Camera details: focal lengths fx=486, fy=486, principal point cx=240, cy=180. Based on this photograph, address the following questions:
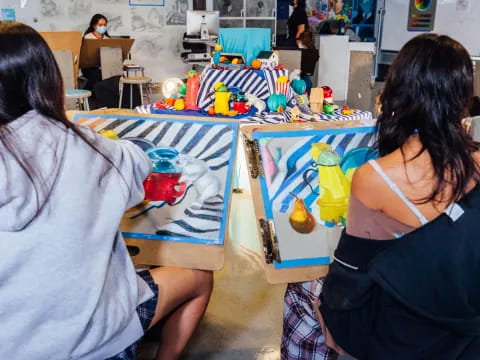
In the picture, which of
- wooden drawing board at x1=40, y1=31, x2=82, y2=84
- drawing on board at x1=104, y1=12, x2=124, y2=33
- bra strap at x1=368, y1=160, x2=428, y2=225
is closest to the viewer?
bra strap at x1=368, y1=160, x2=428, y2=225

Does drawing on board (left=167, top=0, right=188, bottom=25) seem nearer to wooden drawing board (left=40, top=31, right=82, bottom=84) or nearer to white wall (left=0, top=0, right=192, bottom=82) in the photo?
white wall (left=0, top=0, right=192, bottom=82)

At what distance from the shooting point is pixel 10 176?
866mm

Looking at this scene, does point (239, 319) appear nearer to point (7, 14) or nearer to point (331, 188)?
point (331, 188)

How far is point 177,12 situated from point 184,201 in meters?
6.55

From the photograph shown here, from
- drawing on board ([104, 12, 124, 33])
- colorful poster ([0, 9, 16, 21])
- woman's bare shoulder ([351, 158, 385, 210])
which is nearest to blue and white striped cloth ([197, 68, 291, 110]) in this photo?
woman's bare shoulder ([351, 158, 385, 210])

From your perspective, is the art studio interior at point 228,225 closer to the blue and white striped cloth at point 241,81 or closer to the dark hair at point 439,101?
the dark hair at point 439,101

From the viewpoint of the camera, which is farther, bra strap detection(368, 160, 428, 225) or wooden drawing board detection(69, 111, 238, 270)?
wooden drawing board detection(69, 111, 238, 270)

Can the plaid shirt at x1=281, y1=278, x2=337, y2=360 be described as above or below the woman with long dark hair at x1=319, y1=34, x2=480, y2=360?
below

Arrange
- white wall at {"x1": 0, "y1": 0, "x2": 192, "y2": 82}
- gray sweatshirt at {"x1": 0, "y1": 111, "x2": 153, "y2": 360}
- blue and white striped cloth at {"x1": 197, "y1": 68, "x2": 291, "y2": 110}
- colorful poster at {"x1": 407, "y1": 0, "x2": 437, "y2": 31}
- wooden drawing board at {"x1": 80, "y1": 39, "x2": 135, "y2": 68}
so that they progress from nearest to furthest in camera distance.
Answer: gray sweatshirt at {"x1": 0, "y1": 111, "x2": 153, "y2": 360} < blue and white striped cloth at {"x1": 197, "y1": 68, "x2": 291, "y2": 110} < wooden drawing board at {"x1": 80, "y1": 39, "x2": 135, "y2": 68} < colorful poster at {"x1": 407, "y1": 0, "x2": 437, "y2": 31} < white wall at {"x1": 0, "y1": 0, "x2": 192, "y2": 82}

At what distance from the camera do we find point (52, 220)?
3.01ft

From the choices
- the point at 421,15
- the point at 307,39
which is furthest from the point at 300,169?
the point at 421,15

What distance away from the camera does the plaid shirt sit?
139 centimetres

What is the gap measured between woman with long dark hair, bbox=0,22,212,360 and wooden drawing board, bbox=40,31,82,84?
4199 mm

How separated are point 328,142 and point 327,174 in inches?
5.7
